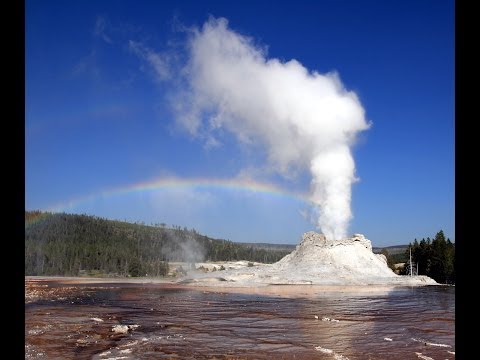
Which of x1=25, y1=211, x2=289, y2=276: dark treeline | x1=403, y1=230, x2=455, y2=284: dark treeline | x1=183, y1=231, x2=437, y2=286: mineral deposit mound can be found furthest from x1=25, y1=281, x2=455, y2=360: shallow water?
x1=25, y1=211, x2=289, y2=276: dark treeline

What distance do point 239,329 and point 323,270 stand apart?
32.7 metres

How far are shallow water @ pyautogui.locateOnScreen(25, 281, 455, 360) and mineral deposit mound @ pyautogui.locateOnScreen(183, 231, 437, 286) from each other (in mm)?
15889

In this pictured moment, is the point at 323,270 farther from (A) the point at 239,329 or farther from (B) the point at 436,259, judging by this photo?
(A) the point at 239,329

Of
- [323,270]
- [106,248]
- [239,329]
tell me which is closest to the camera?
[239,329]

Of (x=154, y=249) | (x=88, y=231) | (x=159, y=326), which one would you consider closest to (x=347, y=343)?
(x=159, y=326)

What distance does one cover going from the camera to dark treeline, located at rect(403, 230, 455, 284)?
59.2 metres

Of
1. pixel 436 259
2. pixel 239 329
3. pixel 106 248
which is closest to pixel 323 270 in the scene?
pixel 436 259

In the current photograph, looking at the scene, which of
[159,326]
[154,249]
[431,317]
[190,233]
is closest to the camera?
[159,326]

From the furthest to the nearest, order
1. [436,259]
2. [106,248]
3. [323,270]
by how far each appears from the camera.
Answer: [106,248], [436,259], [323,270]

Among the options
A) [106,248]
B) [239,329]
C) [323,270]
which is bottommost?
[106,248]

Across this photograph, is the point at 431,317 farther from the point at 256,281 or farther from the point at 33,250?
the point at 33,250

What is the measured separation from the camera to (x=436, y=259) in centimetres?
6022
